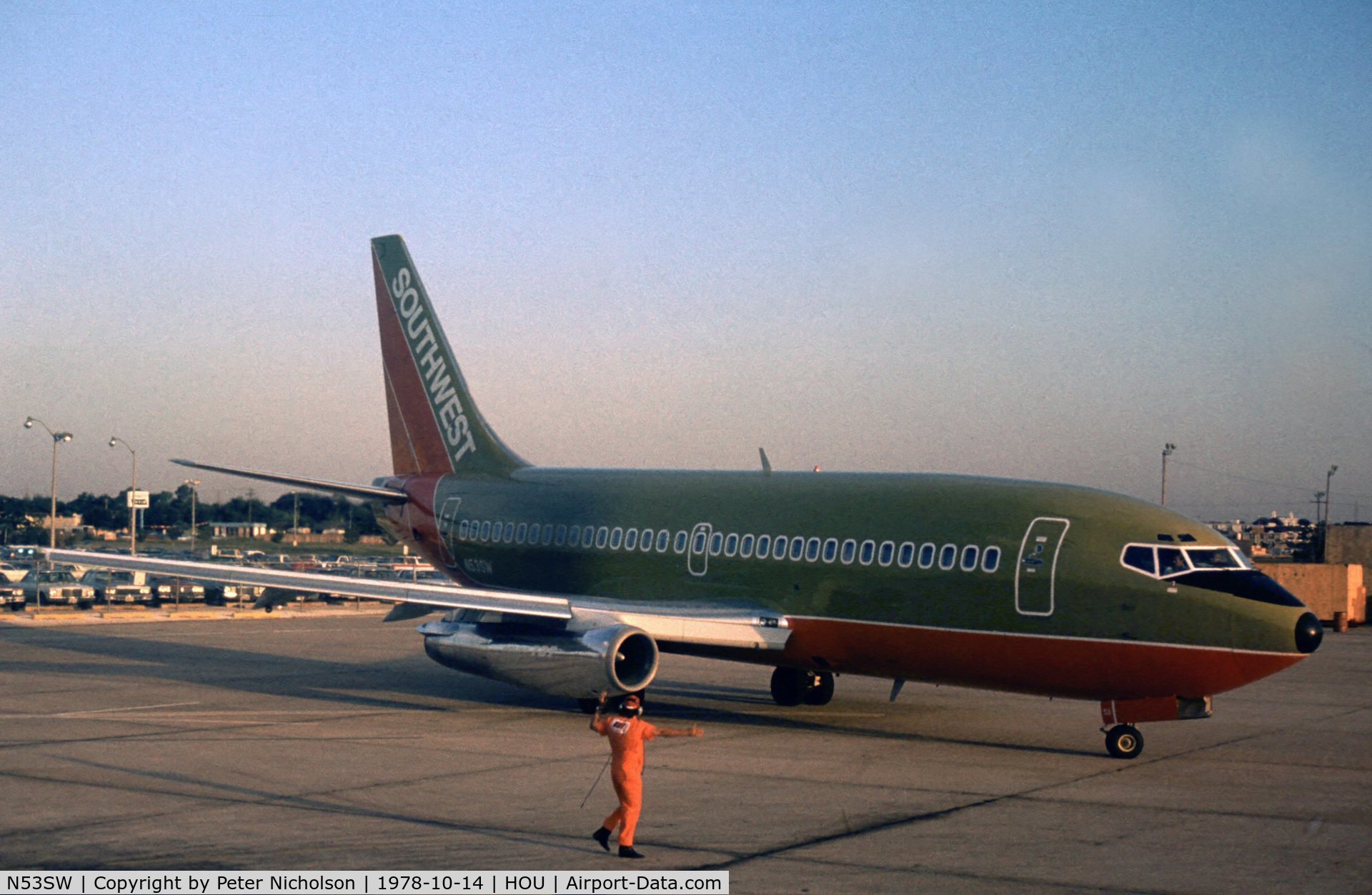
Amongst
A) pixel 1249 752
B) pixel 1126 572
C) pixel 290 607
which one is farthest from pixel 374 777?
pixel 290 607

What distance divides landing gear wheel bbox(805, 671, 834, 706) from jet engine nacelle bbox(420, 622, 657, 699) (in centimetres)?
546

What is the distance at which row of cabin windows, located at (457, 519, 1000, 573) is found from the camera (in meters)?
20.2

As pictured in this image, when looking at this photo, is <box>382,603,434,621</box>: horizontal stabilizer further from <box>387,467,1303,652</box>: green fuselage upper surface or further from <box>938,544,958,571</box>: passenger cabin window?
<box>938,544,958,571</box>: passenger cabin window

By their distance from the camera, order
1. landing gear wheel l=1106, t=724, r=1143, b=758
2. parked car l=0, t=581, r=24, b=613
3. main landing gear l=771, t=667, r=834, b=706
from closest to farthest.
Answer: landing gear wheel l=1106, t=724, r=1143, b=758 < main landing gear l=771, t=667, r=834, b=706 < parked car l=0, t=581, r=24, b=613

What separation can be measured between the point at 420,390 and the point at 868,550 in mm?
13935

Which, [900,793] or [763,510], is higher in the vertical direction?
[763,510]

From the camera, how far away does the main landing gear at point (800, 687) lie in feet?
81.2

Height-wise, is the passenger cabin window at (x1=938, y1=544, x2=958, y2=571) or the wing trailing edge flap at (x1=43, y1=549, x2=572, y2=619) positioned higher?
the passenger cabin window at (x1=938, y1=544, x2=958, y2=571)

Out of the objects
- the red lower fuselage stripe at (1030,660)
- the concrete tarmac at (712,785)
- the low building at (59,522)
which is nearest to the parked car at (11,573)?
the concrete tarmac at (712,785)

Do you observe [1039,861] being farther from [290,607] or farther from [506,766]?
[290,607]

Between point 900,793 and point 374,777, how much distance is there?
20.4 ft

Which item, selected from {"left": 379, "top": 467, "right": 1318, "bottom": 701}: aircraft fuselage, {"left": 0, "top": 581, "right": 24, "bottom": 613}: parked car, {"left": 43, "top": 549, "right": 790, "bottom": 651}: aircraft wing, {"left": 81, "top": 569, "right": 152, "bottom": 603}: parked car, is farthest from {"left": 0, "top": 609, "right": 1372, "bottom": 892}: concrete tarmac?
{"left": 81, "top": 569, "right": 152, "bottom": 603}: parked car

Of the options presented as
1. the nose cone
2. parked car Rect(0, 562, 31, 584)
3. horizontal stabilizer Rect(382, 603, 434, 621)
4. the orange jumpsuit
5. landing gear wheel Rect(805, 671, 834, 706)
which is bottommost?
landing gear wheel Rect(805, 671, 834, 706)

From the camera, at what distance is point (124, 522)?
144 metres
